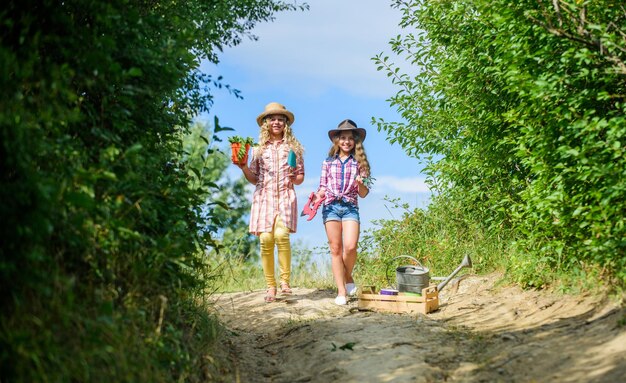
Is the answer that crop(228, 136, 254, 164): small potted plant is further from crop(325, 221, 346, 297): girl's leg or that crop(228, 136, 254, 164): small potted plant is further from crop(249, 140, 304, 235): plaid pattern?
crop(325, 221, 346, 297): girl's leg

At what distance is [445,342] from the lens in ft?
23.2

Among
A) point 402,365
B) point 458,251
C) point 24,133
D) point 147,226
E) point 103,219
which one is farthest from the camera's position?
point 458,251

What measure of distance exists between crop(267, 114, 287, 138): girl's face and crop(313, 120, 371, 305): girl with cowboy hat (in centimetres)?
80

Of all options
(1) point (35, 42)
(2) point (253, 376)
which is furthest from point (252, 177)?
(1) point (35, 42)

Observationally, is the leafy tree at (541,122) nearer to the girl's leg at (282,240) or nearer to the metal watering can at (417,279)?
the metal watering can at (417,279)

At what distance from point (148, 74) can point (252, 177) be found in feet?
13.3

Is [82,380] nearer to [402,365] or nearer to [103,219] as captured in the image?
[103,219]

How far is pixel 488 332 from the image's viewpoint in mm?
7410

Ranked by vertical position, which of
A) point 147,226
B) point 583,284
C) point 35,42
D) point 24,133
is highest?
point 35,42

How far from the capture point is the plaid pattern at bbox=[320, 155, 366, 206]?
9.65m

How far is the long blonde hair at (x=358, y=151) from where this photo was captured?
384 inches

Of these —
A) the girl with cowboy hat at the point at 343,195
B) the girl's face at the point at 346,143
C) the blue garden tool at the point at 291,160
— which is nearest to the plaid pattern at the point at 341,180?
the girl with cowboy hat at the point at 343,195

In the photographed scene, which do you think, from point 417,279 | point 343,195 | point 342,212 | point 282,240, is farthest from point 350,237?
point 417,279

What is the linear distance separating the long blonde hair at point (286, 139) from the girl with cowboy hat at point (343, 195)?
422 millimetres
